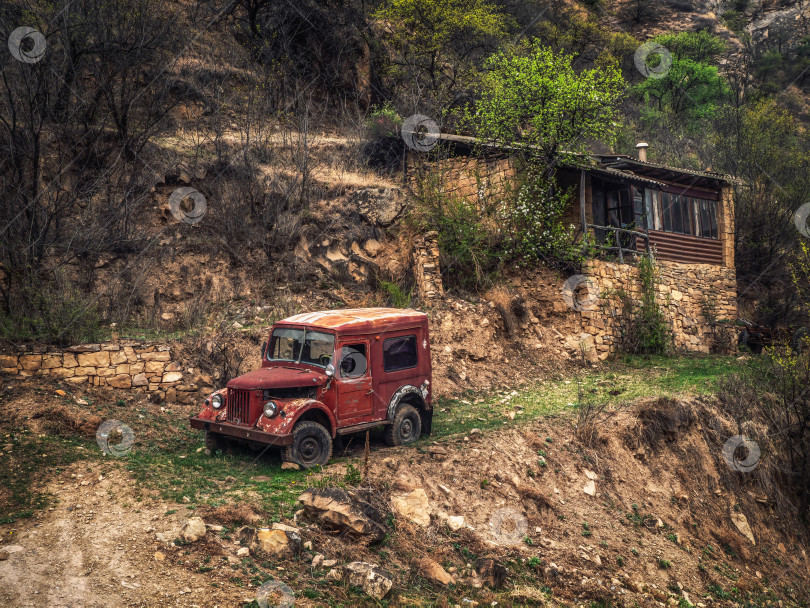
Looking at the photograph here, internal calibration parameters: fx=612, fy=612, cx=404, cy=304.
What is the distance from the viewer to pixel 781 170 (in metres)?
26.0

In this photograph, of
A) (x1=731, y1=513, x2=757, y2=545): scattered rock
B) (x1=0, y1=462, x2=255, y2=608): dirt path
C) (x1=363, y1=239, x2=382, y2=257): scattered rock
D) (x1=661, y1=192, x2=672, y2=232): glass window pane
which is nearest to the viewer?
(x1=0, y1=462, x2=255, y2=608): dirt path

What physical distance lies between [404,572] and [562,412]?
19.5 ft

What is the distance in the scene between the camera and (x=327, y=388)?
8625 millimetres

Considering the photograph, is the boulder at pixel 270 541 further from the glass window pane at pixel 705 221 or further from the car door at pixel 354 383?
the glass window pane at pixel 705 221

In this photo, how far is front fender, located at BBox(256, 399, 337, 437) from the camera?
7863mm

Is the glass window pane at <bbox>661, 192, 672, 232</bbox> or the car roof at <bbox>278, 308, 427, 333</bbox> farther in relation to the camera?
the glass window pane at <bbox>661, 192, 672, 232</bbox>

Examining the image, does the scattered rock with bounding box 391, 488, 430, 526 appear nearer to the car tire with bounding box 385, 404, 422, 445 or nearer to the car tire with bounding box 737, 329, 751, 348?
the car tire with bounding box 385, 404, 422, 445

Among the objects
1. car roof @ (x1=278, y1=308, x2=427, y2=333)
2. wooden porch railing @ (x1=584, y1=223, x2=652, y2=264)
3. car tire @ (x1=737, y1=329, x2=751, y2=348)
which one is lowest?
car tire @ (x1=737, y1=329, x2=751, y2=348)

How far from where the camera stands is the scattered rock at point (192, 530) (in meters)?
6.26

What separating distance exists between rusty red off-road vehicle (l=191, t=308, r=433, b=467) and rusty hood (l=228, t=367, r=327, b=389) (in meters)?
0.01

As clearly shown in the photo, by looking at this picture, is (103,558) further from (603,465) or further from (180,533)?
(603,465)

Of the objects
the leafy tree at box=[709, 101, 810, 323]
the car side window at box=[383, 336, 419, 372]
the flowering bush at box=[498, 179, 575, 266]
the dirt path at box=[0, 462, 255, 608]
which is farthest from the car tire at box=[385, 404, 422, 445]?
the leafy tree at box=[709, 101, 810, 323]

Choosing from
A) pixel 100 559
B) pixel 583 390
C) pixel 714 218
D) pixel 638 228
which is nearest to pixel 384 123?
pixel 638 228

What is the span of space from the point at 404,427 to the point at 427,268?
644 centimetres
